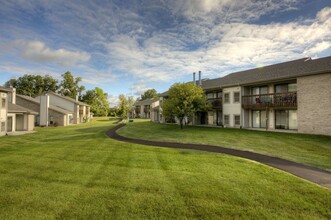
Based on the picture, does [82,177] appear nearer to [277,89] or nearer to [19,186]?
[19,186]

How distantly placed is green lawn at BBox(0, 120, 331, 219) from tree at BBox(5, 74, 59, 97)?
75378mm

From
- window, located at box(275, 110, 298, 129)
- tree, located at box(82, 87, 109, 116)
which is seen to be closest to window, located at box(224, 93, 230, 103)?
window, located at box(275, 110, 298, 129)

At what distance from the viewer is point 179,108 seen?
2652 centimetres

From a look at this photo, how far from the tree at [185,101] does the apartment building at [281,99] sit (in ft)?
14.2

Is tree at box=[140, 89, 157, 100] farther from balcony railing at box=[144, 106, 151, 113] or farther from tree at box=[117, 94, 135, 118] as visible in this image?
tree at box=[117, 94, 135, 118]

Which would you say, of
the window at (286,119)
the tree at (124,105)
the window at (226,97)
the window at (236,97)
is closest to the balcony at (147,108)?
the tree at (124,105)

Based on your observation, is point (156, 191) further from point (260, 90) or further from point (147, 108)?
point (147, 108)

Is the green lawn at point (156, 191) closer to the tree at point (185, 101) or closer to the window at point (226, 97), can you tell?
the tree at point (185, 101)

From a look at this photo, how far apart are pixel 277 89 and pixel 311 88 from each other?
440cm

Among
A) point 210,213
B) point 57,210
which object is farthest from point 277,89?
Result: point 57,210

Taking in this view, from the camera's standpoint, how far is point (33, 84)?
2842 inches

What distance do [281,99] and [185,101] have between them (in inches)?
477

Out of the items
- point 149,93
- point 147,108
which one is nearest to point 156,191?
point 147,108

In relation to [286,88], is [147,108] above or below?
below
